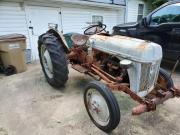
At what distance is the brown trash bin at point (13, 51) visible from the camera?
4.80 metres

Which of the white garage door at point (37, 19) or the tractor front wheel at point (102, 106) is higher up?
the white garage door at point (37, 19)

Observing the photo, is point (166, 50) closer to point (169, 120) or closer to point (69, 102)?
point (169, 120)

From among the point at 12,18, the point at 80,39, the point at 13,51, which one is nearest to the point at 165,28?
the point at 80,39

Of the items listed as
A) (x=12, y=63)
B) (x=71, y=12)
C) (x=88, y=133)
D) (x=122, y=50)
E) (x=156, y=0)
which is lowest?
(x=88, y=133)

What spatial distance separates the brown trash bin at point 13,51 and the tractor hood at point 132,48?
2.70m

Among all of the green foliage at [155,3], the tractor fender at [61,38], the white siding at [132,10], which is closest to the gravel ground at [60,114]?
the tractor fender at [61,38]

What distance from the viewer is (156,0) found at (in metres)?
11.2

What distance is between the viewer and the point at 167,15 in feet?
15.7

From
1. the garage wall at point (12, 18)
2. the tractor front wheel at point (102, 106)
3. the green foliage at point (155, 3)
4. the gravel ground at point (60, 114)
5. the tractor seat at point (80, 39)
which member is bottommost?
the gravel ground at point (60, 114)

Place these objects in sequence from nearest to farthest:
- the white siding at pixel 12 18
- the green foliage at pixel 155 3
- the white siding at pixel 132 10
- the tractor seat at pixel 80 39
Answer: the tractor seat at pixel 80 39
the white siding at pixel 12 18
the white siding at pixel 132 10
the green foliage at pixel 155 3

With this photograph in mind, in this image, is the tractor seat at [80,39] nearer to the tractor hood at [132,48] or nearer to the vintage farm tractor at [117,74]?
the vintage farm tractor at [117,74]

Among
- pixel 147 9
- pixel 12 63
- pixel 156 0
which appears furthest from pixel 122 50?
pixel 147 9

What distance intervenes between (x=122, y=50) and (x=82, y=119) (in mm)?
1177

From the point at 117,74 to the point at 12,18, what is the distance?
4270mm
